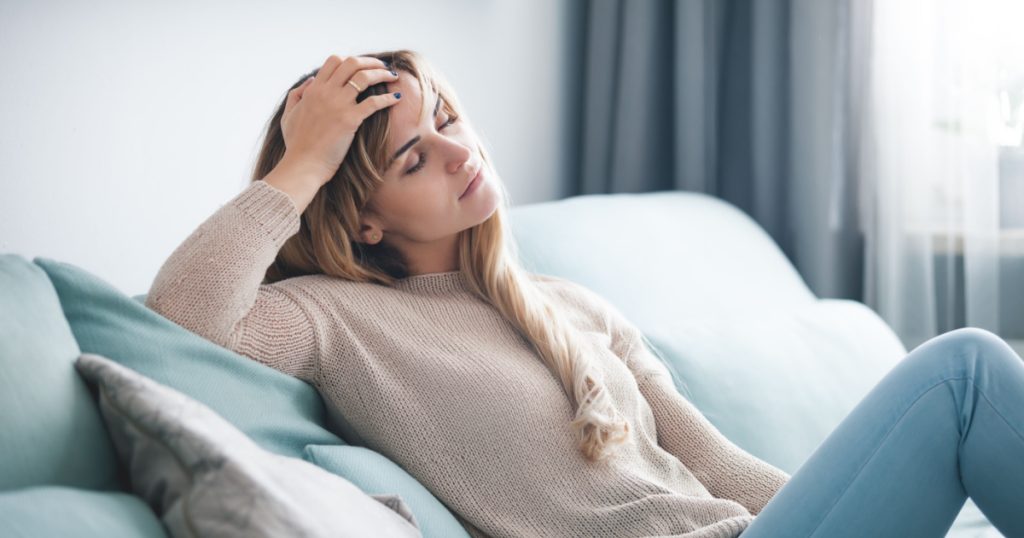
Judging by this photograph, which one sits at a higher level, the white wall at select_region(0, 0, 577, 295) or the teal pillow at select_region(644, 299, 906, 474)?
the white wall at select_region(0, 0, 577, 295)

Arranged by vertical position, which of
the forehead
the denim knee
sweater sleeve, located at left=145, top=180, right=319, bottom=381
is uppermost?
the forehead

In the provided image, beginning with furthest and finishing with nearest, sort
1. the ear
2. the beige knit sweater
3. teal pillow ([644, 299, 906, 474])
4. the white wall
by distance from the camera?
teal pillow ([644, 299, 906, 474])
the ear
the white wall
the beige knit sweater

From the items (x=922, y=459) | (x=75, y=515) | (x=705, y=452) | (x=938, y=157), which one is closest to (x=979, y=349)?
(x=922, y=459)

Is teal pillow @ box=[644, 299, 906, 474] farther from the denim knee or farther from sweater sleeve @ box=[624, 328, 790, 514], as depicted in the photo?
the denim knee

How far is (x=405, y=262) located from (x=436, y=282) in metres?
0.05

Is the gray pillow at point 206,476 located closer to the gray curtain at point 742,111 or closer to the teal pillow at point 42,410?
the teal pillow at point 42,410

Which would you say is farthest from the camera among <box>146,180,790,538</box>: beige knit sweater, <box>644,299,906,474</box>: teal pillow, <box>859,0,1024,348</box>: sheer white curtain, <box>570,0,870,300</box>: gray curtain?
<box>570,0,870,300</box>: gray curtain

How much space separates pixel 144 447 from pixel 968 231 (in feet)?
6.19

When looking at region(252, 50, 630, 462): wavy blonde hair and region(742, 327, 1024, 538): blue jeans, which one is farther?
region(252, 50, 630, 462): wavy blonde hair

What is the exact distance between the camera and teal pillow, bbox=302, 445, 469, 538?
1.07 metres

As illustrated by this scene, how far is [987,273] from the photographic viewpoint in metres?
2.21

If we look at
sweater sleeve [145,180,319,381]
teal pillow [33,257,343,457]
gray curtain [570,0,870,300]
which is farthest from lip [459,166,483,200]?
gray curtain [570,0,870,300]

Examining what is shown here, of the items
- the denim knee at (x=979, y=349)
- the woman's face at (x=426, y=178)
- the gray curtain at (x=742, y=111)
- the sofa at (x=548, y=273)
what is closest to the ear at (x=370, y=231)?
the woman's face at (x=426, y=178)

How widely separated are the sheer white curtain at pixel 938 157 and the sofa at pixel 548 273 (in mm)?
318
